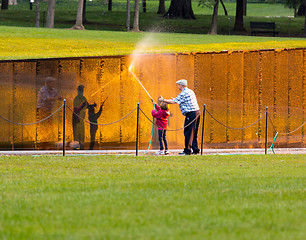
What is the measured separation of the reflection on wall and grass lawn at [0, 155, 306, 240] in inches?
143

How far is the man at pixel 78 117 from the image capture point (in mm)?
15258

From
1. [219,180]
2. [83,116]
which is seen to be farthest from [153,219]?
[83,116]

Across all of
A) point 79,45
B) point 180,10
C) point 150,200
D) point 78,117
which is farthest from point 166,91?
point 180,10

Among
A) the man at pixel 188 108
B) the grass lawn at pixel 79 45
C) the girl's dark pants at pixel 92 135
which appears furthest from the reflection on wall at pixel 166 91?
the man at pixel 188 108

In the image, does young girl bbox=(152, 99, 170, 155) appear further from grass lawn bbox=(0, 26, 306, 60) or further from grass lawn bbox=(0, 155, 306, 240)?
grass lawn bbox=(0, 26, 306, 60)

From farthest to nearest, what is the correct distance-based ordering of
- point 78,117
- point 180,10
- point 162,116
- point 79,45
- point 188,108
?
1. point 180,10
2. point 79,45
3. point 78,117
4. point 162,116
5. point 188,108

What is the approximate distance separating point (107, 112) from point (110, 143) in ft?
2.73

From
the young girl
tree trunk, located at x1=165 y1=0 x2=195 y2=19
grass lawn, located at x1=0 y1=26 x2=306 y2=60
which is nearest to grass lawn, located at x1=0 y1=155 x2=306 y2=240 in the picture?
the young girl

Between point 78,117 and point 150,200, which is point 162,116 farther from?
point 150,200

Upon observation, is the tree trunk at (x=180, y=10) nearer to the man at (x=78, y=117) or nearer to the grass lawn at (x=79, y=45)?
the grass lawn at (x=79, y=45)

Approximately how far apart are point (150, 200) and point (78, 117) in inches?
323

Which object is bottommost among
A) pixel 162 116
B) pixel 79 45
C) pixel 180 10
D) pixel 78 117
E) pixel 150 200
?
pixel 150 200

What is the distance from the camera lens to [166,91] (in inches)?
659

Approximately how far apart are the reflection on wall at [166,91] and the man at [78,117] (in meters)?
0.11
